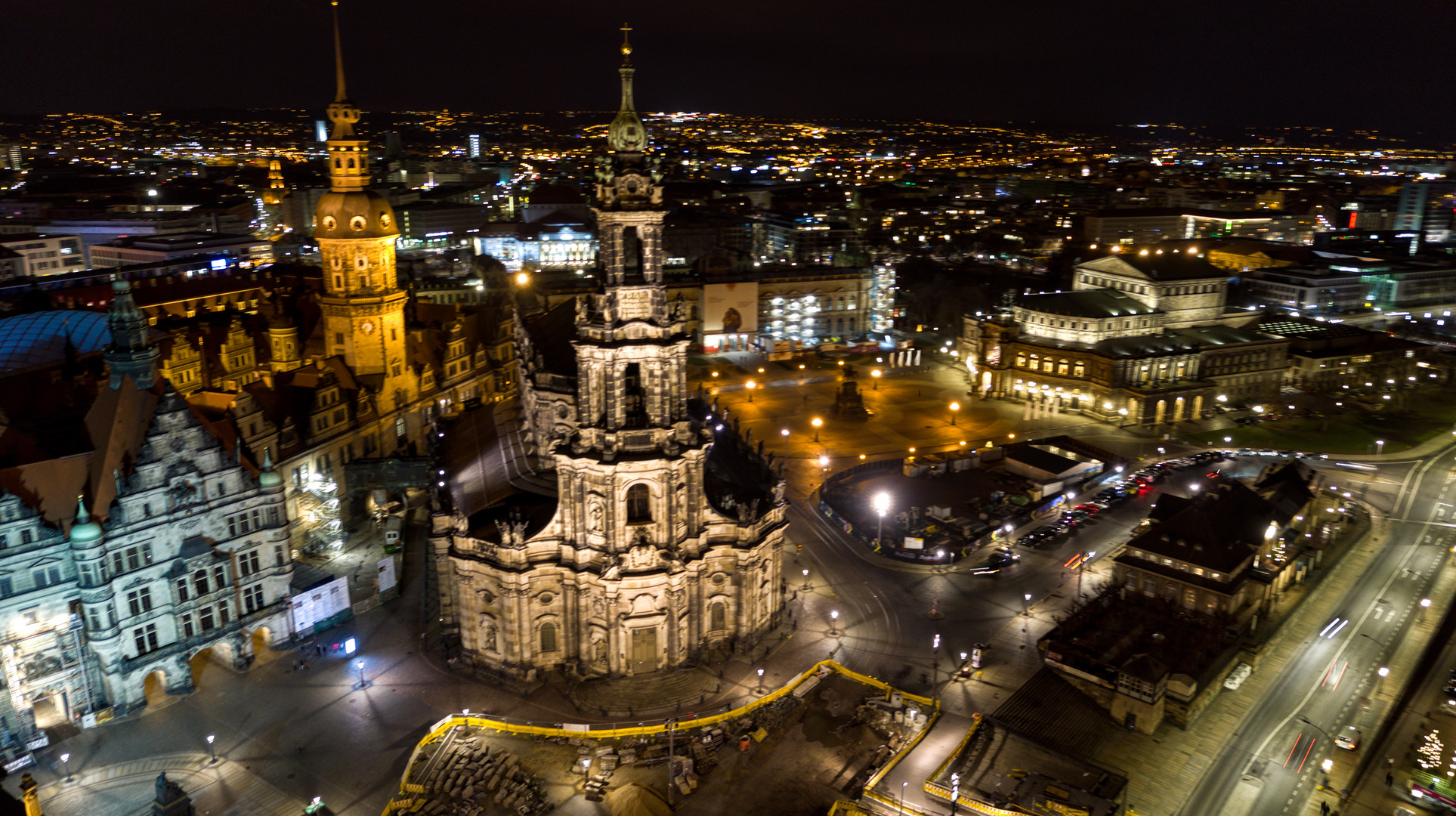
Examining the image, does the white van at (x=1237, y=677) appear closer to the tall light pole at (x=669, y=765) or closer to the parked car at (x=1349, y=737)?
the parked car at (x=1349, y=737)

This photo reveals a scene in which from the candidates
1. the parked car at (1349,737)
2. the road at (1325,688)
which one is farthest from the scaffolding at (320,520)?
the parked car at (1349,737)

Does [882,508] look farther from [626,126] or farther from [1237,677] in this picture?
[626,126]

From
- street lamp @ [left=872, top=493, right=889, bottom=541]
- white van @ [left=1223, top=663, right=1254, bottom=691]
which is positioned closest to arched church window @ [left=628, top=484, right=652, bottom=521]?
street lamp @ [left=872, top=493, right=889, bottom=541]

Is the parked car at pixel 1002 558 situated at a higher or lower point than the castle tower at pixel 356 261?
lower

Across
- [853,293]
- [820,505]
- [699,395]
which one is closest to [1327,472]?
[820,505]

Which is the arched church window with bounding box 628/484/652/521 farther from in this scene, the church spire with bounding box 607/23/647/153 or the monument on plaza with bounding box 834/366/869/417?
the monument on plaza with bounding box 834/366/869/417

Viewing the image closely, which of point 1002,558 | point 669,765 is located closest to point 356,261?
point 669,765

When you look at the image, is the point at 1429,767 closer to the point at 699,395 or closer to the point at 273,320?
the point at 699,395
